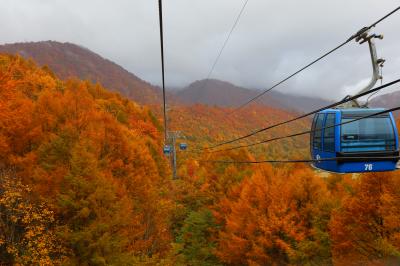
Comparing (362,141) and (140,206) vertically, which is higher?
(362,141)

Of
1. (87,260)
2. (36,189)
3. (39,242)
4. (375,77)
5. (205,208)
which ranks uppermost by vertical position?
(375,77)

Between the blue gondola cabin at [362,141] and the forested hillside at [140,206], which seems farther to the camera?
the forested hillside at [140,206]

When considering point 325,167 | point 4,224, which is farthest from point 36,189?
point 325,167

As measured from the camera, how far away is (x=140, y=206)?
35625mm

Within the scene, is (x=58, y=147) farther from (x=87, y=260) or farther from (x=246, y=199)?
(x=246, y=199)

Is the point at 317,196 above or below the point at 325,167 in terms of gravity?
below

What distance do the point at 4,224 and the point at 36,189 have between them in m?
4.06

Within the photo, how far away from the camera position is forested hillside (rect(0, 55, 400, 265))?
2008 centimetres

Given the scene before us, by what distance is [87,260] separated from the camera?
66.2 feet

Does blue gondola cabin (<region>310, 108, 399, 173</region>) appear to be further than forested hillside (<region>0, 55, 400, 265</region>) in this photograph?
No

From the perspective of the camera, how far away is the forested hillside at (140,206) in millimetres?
20078

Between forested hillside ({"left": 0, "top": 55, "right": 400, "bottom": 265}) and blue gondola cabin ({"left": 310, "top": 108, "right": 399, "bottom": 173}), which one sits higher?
blue gondola cabin ({"left": 310, "top": 108, "right": 399, "bottom": 173})

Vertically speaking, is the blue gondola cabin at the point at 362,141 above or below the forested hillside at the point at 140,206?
above

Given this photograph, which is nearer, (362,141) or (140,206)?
(362,141)
